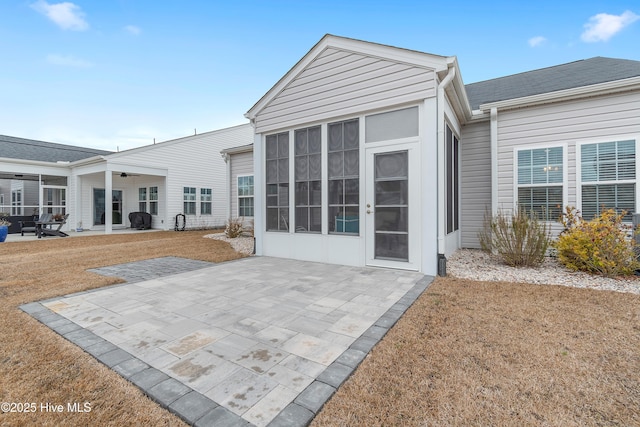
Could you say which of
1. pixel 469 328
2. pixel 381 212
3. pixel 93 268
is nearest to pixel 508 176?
pixel 381 212

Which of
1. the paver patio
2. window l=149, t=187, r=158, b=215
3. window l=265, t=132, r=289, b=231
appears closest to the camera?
the paver patio

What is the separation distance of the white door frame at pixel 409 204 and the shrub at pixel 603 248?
2.55m

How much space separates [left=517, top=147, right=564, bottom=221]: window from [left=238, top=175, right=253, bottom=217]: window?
833 cm

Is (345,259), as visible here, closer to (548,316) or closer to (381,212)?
(381,212)

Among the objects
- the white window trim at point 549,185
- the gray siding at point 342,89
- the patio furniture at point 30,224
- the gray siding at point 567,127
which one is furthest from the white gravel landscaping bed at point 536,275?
the patio furniture at point 30,224

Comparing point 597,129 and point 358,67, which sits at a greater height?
point 358,67

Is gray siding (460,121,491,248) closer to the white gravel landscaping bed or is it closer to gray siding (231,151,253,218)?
the white gravel landscaping bed

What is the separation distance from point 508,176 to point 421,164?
124 inches

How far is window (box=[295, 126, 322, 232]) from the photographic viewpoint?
562cm

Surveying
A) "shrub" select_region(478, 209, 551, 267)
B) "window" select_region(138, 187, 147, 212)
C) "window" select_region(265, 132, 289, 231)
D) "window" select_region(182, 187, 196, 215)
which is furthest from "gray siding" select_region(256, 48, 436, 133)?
"window" select_region(138, 187, 147, 212)

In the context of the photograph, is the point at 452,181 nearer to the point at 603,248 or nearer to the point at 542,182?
the point at 542,182

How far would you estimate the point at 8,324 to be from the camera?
272cm

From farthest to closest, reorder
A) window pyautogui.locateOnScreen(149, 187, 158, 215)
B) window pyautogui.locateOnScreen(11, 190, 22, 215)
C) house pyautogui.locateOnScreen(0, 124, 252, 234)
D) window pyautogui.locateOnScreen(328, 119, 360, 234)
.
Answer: window pyautogui.locateOnScreen(11, 190, 22, 215) → window pyautogui.locateOnScreen(149, 187, 158, 215) → house pyautogui.locateOnScreen(0, 124, 252, 234) → window pyautogui.locateOnScreen(328, 119, 360, 234)

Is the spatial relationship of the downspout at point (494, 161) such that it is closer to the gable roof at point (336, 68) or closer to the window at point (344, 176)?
A: the gable roof at point (336, 68)
